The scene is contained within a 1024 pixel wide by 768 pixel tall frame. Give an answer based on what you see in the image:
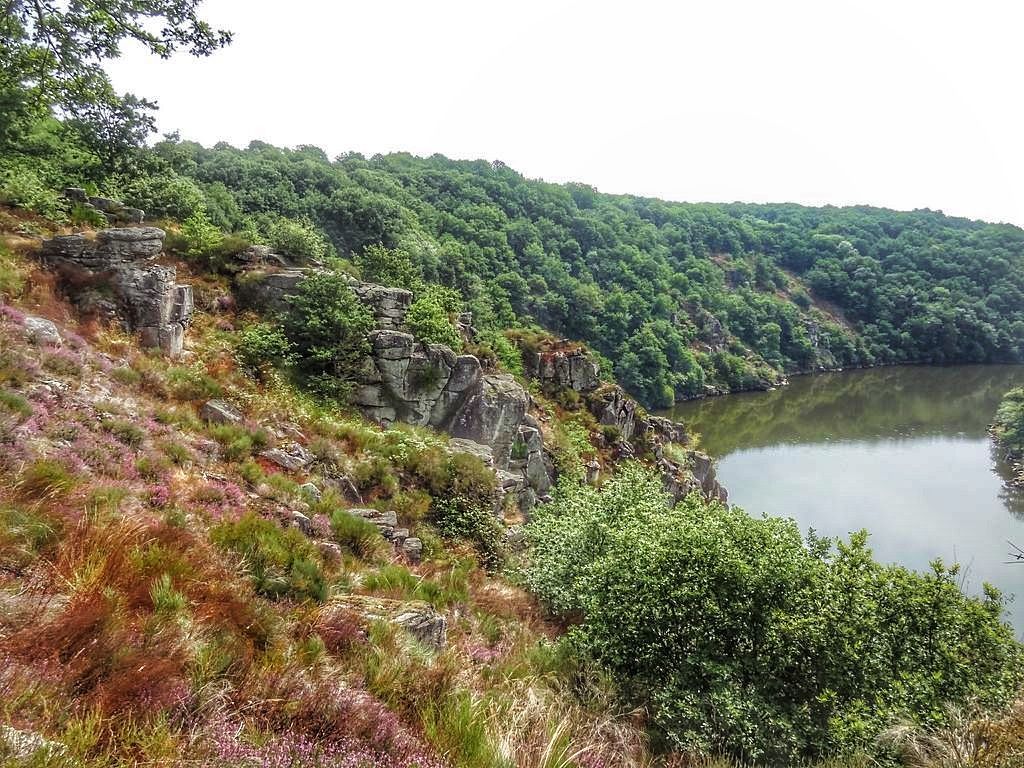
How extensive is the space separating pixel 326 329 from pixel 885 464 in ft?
145

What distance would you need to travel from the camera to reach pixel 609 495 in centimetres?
1308

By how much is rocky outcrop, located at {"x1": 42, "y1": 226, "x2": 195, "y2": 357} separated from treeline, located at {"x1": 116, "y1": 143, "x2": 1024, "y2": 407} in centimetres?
2178

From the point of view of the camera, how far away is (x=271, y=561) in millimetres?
5914

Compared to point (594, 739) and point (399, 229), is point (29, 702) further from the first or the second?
point (399, 229)

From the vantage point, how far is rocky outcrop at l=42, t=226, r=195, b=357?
1183cm

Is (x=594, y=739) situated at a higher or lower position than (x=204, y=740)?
lower

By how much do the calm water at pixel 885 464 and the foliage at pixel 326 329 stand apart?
651 inches

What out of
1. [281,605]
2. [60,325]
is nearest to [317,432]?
[60,325]

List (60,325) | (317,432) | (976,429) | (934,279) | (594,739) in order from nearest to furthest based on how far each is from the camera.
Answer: (594,739) < (60,325) < (317,432) < (976,429) < (934,279)

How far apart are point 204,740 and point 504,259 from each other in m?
66.3

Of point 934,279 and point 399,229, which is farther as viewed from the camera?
point 934,279

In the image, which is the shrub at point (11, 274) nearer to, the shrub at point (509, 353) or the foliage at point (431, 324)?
the foliage at point (431, 324)

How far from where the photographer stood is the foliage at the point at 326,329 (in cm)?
1473

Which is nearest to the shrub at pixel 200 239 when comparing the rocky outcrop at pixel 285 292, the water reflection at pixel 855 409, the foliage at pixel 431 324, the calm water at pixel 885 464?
the rocky outcrop at pixel 285 292
